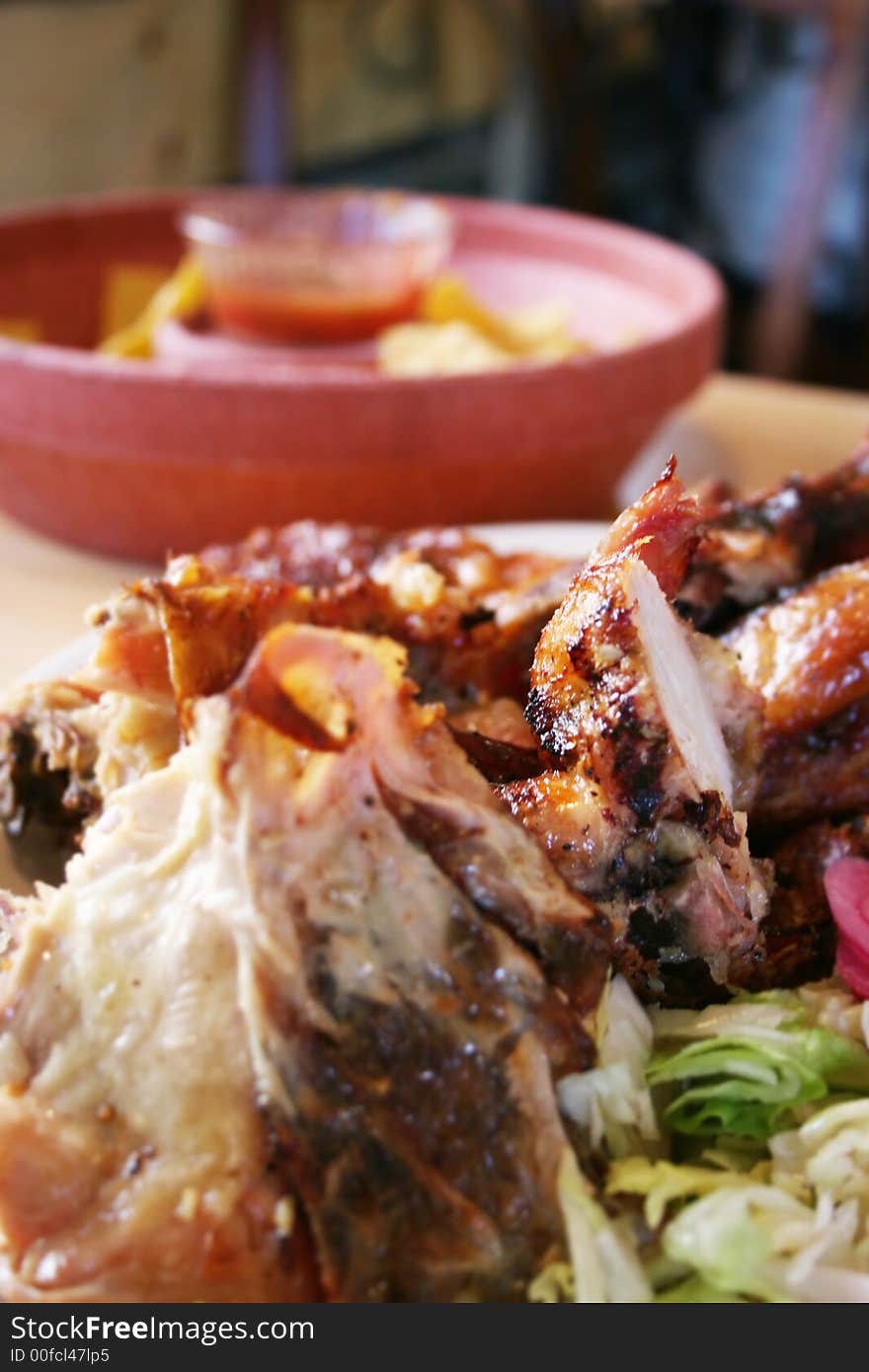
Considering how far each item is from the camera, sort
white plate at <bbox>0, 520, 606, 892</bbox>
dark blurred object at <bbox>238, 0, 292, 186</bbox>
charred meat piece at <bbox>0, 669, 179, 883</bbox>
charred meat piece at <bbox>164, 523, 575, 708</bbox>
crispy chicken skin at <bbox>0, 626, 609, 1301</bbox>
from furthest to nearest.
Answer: dark blurred object at <bbox>238, 0, 292, 186</bbox>
white plate at <bbox>0, 520, 606, 892</bbox>
charred meat piece at <bbox>0, 669, 179, 883</bbox>
charred meat piece at <bbox>164, 523, 575, 708</bbox>
crispy chicken skin at <bbox>0, 626, 609, 1301</bbox>

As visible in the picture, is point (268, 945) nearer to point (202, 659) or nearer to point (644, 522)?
point (202, 659)

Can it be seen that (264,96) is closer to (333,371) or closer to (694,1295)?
(333,371)

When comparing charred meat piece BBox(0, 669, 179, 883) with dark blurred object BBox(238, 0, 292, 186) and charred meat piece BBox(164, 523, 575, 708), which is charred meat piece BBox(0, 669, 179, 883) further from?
dark blurred object BBox(238, 0, 292, 186)

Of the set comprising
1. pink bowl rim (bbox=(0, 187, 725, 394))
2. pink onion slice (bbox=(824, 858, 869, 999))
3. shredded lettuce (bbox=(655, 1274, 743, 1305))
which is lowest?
shredded lettuce (bbox=(655, 1274, 743, 1305))

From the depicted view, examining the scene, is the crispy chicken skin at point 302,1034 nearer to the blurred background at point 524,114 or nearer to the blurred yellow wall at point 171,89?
the blurred background at point 524,114

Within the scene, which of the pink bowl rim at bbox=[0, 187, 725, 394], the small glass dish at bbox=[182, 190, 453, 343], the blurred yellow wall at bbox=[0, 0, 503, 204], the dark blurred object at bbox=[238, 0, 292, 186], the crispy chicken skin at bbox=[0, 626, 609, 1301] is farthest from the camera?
the dark blurred object at bbox=[238, 0, 292, 186]

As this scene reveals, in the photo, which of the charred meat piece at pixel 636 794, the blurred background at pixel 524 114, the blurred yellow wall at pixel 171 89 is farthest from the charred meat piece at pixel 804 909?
the blurred yellow wall at pixel 171 89

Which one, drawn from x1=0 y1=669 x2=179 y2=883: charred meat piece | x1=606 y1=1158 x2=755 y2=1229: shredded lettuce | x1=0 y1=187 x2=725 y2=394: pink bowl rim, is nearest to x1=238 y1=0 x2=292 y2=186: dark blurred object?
x1=0 y1=187 x2=725 y2=394: pink bowl rim

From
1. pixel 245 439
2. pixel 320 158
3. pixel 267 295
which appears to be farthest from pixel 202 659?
pixel 320 158
